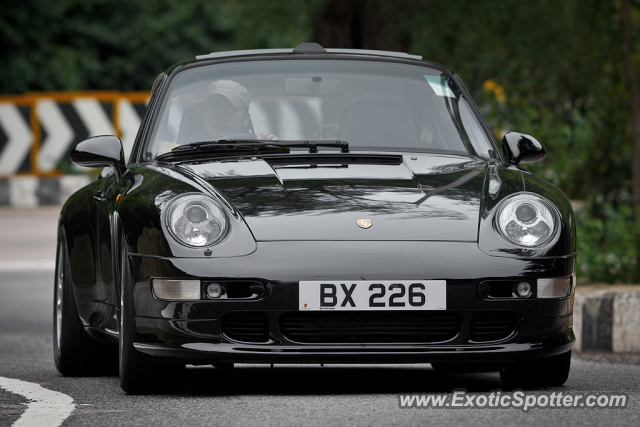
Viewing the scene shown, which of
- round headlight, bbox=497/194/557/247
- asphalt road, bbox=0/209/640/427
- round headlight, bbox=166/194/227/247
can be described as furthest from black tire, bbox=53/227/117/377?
round headlight, bbox=497/194/557/247

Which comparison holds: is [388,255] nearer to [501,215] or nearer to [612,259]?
[501,215]

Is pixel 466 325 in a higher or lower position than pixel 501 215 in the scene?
lower

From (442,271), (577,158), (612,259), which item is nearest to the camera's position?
(442,271)

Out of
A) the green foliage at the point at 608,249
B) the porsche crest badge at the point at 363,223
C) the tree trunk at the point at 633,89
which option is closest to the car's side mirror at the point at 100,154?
the porsche crest badge at the point at 363,223

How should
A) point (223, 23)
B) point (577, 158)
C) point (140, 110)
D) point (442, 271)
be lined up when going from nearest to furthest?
1. point (442, 271)
2. point (577, 158)
3. point (140, 110)
4. point (223, 23)

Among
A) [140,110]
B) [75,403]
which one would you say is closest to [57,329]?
[75,403]

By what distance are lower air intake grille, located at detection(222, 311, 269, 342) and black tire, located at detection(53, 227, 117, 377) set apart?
1513mm

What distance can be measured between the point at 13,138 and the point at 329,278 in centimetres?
1674

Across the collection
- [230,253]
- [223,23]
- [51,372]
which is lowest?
[51,372]

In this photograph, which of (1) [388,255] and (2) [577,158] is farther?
(2) [577,158]

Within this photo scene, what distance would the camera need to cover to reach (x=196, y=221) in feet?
15.4

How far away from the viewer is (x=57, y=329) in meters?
6.29

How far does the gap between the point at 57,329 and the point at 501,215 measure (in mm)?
2551

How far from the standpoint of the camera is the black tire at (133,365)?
15.8ft
